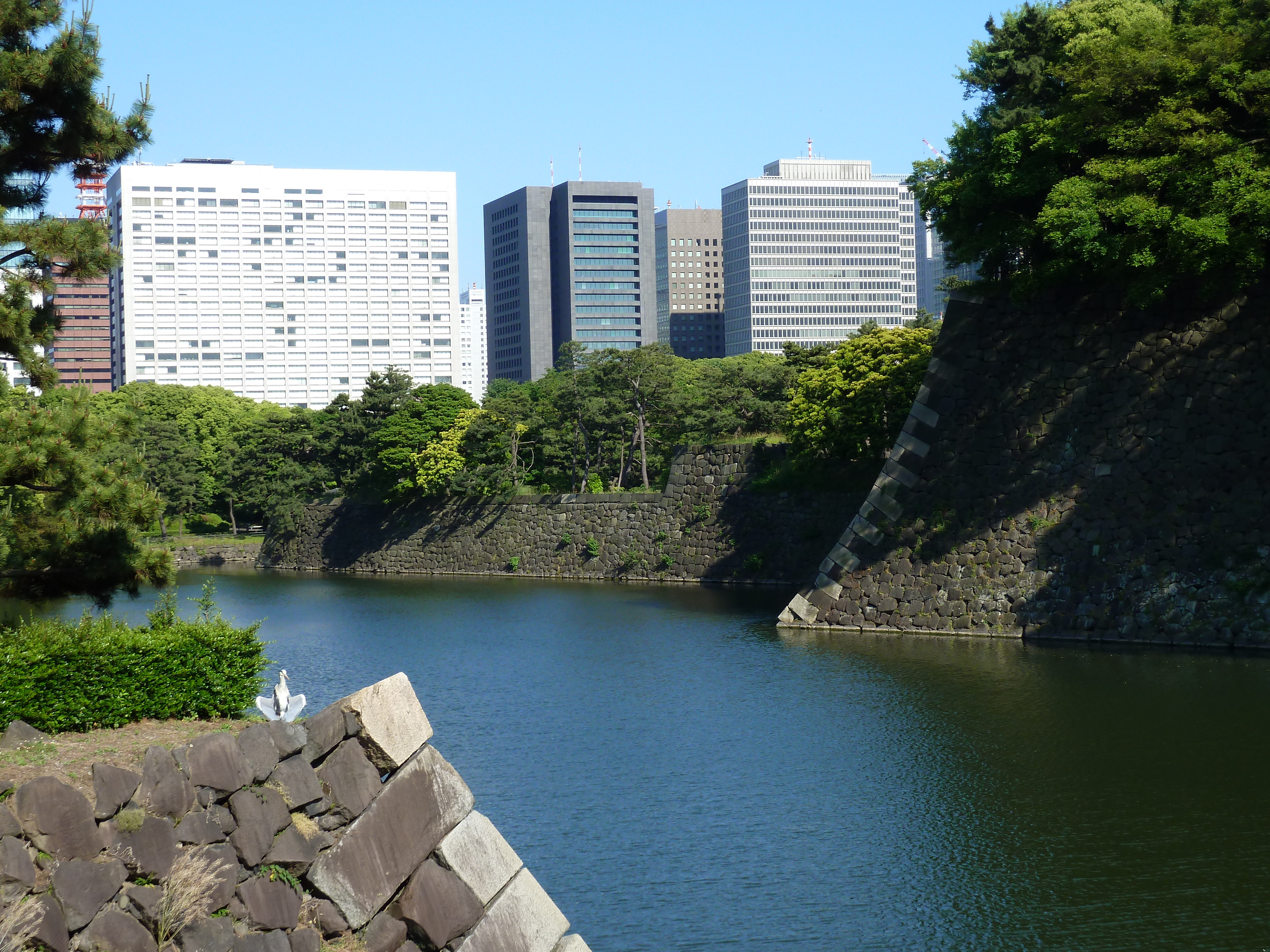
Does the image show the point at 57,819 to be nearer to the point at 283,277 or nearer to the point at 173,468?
the point at 173,468

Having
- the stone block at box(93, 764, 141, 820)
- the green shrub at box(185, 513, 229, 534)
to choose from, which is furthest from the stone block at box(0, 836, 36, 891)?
the green shrub at box(185, 513, 229, 534)

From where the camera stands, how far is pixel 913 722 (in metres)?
14.3

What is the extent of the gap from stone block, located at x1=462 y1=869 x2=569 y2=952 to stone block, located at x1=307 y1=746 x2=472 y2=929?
1.79 feet

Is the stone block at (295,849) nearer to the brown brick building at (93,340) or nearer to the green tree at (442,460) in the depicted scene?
the green tree at (442,460)

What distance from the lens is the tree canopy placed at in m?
17.6

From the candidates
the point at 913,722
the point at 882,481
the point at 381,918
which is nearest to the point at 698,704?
the point at 913,722

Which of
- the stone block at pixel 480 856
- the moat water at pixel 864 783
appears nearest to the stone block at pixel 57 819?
the stone block at pixel 480 856

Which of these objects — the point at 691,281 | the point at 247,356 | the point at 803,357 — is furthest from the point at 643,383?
the point at 691,281

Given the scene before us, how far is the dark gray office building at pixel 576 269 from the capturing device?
143m

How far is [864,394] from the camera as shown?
28.2 metres

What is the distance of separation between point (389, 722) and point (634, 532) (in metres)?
27.6

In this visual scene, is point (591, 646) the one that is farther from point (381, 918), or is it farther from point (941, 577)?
point (381, 918)

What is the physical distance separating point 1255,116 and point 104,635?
17.5 metres

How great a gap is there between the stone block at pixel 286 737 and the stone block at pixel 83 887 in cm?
108
